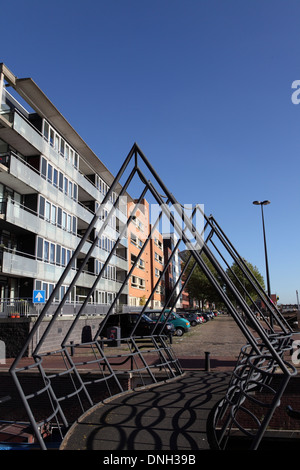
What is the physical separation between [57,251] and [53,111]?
400 inches

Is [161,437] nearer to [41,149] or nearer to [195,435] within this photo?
[195,435]

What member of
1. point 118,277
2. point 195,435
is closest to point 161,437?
point 195,435

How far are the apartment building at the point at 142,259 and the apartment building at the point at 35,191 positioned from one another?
13595mm

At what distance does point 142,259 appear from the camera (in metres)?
57.6

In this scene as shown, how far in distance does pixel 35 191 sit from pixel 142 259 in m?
34.0

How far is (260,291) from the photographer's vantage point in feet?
33.2

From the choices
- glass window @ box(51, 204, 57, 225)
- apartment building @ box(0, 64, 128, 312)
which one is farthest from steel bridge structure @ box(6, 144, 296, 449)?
glass window @ box(51, 204, 57, 225)

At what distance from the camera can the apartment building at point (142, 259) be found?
161 feet

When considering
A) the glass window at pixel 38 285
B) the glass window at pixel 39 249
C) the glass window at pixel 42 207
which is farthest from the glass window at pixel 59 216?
the glass window at pixel 38 285

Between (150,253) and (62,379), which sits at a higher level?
(150,253)

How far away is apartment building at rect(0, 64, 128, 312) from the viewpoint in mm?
22406

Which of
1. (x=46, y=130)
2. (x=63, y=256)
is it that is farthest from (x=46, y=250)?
(x=46, y=130)

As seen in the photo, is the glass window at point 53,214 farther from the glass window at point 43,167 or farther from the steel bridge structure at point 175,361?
the steel bridge structure at point 175,361

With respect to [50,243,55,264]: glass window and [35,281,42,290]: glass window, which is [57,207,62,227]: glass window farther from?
[35,281,42,290]: glass window
